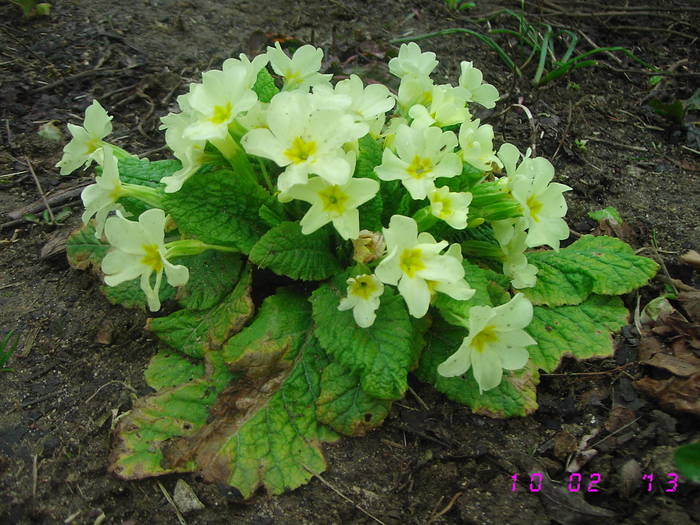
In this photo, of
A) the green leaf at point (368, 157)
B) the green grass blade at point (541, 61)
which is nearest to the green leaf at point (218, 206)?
the green leaf at point (368, 157)

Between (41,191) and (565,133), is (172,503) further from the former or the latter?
(565,133)

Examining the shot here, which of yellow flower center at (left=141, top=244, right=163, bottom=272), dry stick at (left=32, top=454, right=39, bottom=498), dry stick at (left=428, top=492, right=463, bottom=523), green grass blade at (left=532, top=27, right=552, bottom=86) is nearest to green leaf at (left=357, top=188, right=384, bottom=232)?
yellow flower center at (left=141, top=244, right=163, bottom=272)

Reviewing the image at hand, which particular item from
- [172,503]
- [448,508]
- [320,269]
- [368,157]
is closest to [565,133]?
[368,157]

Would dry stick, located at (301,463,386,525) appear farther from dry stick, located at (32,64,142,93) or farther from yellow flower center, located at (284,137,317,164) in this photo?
dry stick, located at (32,64,142,93)

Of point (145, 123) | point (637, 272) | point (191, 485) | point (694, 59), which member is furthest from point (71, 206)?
point (694, 59)

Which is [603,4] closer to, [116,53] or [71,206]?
[116,53]

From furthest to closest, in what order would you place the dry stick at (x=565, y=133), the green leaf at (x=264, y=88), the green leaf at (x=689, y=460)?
the dry stick at (x=565, y=133), the green leaf at (x=264, y=88), the green leaf at (x=689, y=460)

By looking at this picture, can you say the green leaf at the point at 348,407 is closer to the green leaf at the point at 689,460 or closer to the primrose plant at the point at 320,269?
the primrose plant at the point at 320,269

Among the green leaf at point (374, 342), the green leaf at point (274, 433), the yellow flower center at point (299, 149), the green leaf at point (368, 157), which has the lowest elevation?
the green leaf at point (274, 433)
